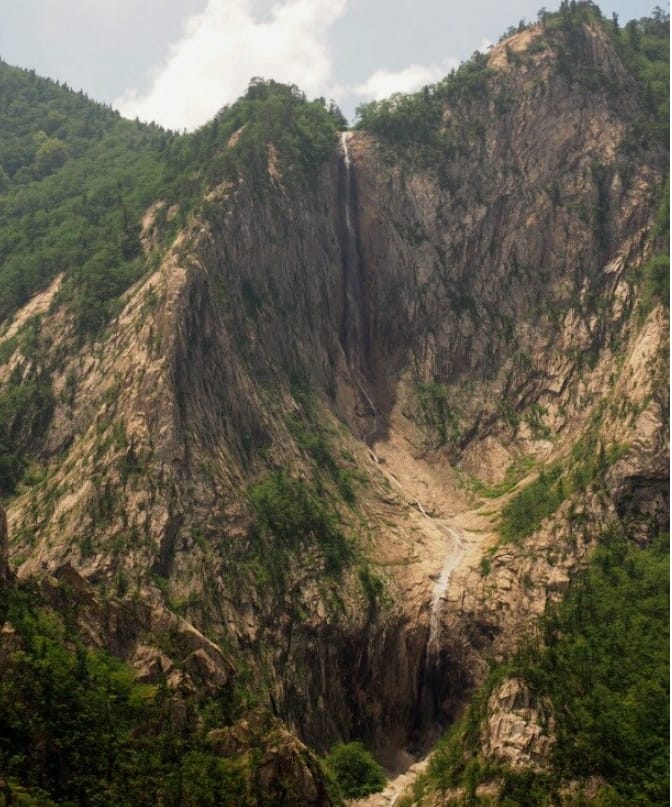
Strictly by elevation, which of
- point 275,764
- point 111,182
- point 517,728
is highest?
point 111,182

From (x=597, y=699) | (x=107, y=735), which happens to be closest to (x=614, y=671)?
(x=597, y=699)

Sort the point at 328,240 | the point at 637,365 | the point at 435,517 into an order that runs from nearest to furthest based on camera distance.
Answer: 1. the point at 637,365
2. the point at 435,517
3. the point at 328,240

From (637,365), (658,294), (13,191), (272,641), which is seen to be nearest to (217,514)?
(272,641)

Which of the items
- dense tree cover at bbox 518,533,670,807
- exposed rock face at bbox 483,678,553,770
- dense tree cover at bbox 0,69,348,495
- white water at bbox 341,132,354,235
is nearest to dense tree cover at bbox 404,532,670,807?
dense tree cover at bbox 518,533,670,807

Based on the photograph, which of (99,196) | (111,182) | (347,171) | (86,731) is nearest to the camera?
(86,731)

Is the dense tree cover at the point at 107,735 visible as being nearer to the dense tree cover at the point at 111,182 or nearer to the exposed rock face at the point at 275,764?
the exposed rock face at the point at 275,764

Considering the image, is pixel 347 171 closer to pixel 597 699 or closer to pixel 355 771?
pixel 355 771

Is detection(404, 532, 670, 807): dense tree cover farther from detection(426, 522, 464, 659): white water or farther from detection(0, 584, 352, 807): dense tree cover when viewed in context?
detection(0, 584, 352, 807): dense tree cover

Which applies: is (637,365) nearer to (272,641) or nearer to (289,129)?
(272,641)
